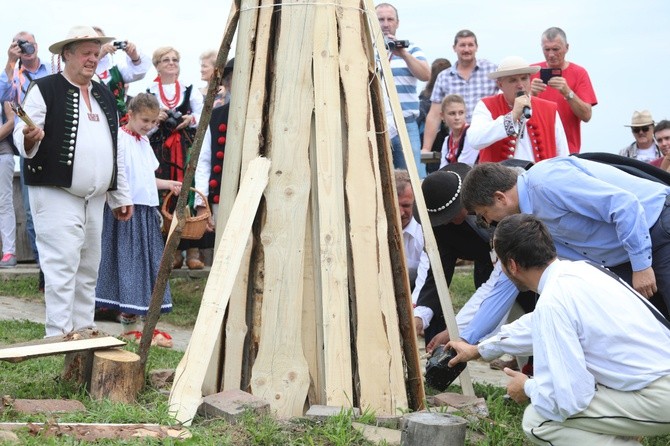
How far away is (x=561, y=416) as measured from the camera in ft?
14.8

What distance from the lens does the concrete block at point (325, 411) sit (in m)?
4.92

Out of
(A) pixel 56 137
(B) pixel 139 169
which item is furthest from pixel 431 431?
(B) pixel 139 169

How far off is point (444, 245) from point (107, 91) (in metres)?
2.62

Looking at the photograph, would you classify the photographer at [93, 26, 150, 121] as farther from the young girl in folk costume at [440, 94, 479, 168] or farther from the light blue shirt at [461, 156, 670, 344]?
the light blue shirt at [461, 156, 670, 344]

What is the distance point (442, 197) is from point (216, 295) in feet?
6.09

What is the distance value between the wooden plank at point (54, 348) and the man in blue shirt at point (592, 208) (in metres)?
2.08

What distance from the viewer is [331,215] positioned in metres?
5.29

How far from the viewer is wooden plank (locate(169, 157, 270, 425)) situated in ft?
16.4

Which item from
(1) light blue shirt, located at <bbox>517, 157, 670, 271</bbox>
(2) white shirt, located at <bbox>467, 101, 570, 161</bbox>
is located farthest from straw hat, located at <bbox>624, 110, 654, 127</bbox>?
(1) light blue shirt, located at <bbox>517, 157, 670, 271</bbox>

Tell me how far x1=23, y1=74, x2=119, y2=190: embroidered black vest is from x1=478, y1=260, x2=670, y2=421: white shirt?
366cm

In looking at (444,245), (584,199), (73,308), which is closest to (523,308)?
(444,245)

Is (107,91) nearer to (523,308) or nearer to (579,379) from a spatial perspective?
(523,308)

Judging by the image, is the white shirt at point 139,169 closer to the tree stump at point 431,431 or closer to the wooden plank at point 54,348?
the wooden plank at point 54,348

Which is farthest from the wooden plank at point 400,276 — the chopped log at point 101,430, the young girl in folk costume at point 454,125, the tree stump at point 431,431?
the young girl in folk costume at point 454,125
